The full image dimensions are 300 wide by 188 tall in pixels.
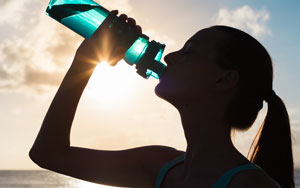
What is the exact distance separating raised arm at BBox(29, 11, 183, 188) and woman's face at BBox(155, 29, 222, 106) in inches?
12.3

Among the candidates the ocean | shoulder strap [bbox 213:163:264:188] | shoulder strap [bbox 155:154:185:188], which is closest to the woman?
shoulder strap [bbox 155:154:185:188]

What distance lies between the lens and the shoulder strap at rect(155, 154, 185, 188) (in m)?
2.05

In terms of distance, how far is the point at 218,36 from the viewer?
7.22ft

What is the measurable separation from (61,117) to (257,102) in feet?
3.91

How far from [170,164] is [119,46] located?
2.58 feet

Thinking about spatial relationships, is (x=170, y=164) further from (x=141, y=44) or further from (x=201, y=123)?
(x=141, y=44)

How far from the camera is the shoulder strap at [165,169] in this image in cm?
205

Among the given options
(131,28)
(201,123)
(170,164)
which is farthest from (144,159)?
(131,28)

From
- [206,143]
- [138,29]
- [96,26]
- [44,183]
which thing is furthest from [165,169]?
[44,183]

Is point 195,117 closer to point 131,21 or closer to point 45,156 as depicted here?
point 131,21

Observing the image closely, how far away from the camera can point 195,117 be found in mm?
2037

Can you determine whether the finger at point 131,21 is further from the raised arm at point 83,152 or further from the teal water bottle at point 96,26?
the teal water bottle at point 96,26

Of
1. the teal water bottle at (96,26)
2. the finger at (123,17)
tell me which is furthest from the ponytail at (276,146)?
the finger at (123,17)

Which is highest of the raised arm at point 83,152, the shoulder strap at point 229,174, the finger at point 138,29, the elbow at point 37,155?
the finger at point 138,29
